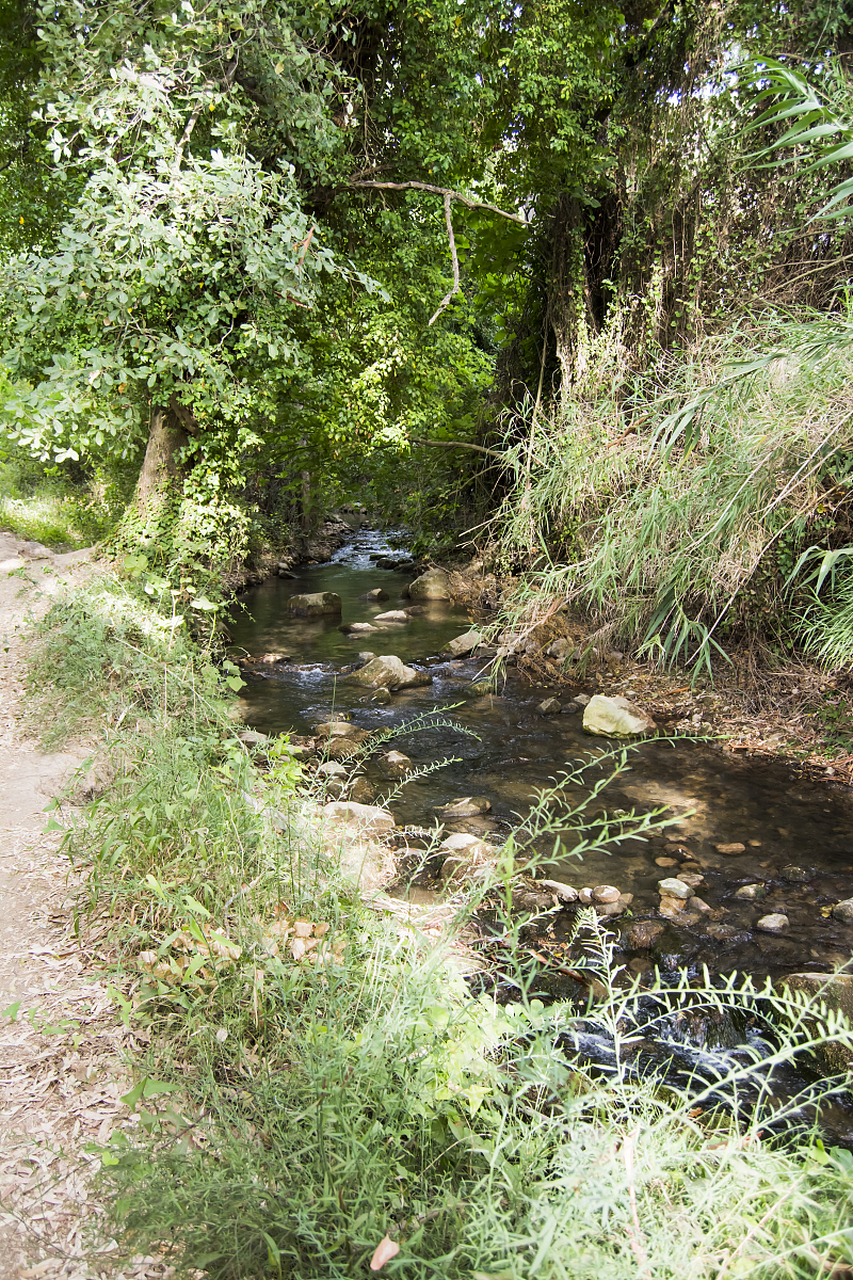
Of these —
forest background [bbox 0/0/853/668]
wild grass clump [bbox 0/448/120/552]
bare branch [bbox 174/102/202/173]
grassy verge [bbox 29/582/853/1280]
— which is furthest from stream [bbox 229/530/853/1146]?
bare branch [bbox 174/102/202/173]

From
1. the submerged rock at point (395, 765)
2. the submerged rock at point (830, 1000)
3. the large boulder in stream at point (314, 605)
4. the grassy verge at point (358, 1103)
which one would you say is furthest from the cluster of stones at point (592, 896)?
the large boulder in stream at point (314, 605)

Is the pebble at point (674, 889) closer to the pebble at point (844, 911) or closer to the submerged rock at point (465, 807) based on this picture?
the pebble at point (844, 911)

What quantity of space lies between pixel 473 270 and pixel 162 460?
16.5ft

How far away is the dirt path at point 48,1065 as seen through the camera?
1.54 m

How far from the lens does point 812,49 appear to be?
20.9ft

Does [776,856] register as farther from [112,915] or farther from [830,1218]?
[112,915]

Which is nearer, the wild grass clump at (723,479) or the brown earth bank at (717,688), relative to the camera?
the wild grass clump at (723,479)

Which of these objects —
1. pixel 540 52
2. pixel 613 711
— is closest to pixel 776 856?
pixel 613 711

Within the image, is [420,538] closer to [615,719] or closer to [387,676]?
[387,676]

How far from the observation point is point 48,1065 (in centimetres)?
200

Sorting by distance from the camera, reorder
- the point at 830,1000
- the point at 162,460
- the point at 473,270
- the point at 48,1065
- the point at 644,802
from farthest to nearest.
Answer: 1. the point at 473,270
2. the point at 162,460
3. the point at 644,802
4. the point at 830,1000
5. the point at 48,1065

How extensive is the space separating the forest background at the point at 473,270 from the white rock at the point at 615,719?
630 millimetres

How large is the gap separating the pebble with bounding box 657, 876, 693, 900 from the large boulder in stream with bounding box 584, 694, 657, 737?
6.69 ft

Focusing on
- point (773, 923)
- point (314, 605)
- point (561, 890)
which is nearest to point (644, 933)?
point (561, 890)
